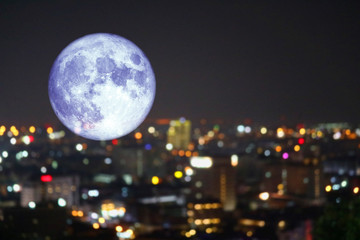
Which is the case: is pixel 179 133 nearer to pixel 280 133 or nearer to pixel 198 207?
pixel 280 133

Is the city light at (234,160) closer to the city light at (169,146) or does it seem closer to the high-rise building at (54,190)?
the high-rise building at (54,190)

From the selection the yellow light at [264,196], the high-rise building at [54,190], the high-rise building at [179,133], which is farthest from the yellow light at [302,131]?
the high-rise building at [54,190]

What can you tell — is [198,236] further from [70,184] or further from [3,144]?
[3,144]

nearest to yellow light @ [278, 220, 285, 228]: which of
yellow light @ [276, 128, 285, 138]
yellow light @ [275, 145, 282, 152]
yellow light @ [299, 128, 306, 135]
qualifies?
yellow light @ [299, 128, 306, 135]

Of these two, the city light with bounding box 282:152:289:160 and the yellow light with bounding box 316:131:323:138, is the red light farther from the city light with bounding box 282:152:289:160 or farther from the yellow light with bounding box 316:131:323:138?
the yellow light with bounding box 316:131:323:138

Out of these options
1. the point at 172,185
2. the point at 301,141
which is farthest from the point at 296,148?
the point at 172,185

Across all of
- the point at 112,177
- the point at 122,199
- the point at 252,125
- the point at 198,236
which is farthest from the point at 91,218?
the point at 252,125
